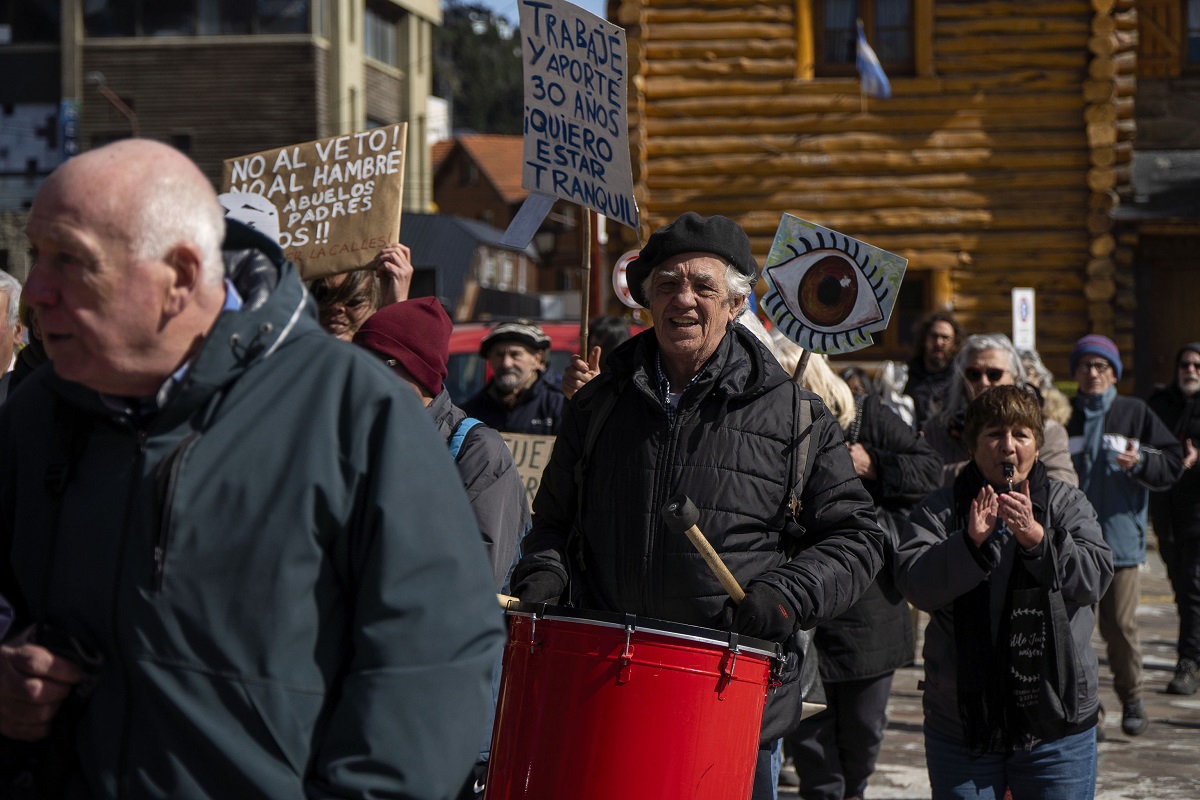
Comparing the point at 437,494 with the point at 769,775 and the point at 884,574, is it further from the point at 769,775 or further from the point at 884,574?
the point at 884,574

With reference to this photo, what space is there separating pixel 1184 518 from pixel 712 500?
241 inches

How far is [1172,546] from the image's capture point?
29.3ft

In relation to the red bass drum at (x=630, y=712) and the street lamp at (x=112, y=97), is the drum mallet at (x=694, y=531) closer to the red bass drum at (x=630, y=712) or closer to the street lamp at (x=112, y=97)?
the red bass drum at (x=630, y=712)

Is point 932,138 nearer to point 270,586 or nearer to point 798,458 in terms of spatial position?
point 798,458

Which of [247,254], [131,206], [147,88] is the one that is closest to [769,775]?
[247,254]

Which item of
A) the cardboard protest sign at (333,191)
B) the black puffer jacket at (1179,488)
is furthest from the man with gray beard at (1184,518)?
the cardboard protest sign at (333,191)

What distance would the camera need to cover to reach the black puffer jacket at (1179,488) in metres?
8.84

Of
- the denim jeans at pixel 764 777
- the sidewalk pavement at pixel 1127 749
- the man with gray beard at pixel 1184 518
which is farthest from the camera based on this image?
the man with gray beard at pixel 1184 518

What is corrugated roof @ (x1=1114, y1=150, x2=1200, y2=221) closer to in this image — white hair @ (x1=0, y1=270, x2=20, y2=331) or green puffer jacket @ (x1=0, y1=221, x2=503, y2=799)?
white hair @ (x1=0, y1=270, x2=20, y2=331)

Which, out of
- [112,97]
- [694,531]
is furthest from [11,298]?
[112,97]

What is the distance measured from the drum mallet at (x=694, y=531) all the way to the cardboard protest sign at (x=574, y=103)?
2.20 meters

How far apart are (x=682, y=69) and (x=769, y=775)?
1347 centimetres

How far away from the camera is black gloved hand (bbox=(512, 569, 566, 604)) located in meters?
3.58

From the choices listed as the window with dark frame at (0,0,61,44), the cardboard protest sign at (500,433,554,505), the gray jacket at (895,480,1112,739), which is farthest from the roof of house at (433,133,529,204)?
the gray jacket at (895,480,1112,739)
